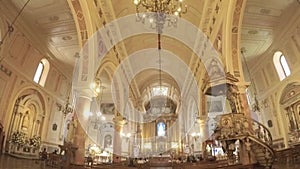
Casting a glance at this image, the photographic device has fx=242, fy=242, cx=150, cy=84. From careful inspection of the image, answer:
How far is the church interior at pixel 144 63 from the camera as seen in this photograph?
8.49m

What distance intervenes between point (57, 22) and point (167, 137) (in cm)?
2020

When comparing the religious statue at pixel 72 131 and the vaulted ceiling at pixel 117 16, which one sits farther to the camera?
the vaulted ceiling at pixel 117 16

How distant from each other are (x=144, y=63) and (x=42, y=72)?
7.69 meters

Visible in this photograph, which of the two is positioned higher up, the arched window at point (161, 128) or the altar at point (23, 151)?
the arched window at point (161, 128)

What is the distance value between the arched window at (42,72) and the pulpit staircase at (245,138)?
409 inches

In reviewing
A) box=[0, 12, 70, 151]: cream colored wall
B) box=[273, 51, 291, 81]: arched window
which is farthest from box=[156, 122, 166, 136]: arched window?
box=[273, 51, 291, 81]: arched window

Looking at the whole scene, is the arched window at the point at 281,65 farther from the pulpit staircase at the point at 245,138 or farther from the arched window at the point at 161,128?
the arched window at the point at 161,128

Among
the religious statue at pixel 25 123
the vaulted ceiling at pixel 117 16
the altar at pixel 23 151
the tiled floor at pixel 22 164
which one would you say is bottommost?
the tiled floor at pixel 22 164

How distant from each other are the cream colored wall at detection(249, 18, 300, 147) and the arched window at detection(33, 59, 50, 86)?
1264 cm

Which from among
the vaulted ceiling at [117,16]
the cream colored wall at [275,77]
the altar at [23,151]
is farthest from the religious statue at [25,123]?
the cream colored wall at [275,77]

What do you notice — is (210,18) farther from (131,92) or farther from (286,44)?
(131,92)

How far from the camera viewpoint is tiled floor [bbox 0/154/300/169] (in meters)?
10.1

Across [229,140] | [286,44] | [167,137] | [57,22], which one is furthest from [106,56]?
[167,137]

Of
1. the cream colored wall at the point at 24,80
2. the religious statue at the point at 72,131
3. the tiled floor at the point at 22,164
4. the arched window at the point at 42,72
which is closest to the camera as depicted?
the religious statue at the point at 72,131
